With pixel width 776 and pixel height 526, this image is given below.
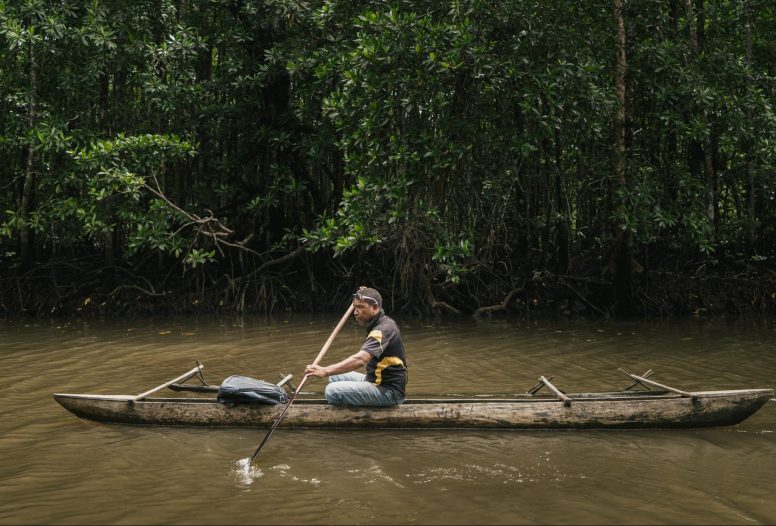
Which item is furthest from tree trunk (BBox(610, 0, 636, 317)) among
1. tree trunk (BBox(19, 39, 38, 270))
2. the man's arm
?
tree trunk (BBox(19, 39, 38, 270))

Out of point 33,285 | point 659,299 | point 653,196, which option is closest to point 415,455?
point 653,196

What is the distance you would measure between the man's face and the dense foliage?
4.25 meters

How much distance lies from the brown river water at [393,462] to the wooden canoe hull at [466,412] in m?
→ 0.09

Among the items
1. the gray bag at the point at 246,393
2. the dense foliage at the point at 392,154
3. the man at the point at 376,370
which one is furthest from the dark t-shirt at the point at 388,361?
the dense foliage at the point at 392,154

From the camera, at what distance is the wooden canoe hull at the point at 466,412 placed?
5750 mm

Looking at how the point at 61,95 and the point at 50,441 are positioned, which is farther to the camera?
the point at 61,95

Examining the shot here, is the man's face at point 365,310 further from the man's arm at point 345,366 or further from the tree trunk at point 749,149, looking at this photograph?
the tree trunk at point 749,149

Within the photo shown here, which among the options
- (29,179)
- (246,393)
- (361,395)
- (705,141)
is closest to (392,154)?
(361,395)

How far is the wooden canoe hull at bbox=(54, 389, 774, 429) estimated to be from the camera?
5750 mm

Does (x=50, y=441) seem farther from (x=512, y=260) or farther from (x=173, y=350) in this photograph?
(x=512, y=260)

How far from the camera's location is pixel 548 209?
13453 millimetres

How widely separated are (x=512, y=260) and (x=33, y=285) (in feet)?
29.4

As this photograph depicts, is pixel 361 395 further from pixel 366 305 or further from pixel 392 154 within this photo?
pixel 392 154

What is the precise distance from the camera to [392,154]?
10.2 metres
